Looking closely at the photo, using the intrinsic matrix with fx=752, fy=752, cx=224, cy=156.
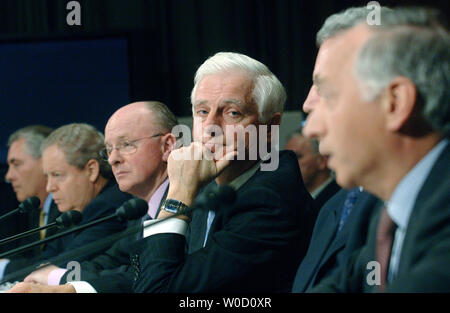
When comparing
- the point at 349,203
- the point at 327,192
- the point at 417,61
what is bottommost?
the point at 327,192

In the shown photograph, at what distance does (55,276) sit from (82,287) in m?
0.35

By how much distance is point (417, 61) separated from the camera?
1.44 metres

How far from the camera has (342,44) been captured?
157cm

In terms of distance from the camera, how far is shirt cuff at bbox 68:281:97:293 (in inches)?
105

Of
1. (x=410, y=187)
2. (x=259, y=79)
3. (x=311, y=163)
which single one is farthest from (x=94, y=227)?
(x=410, y=187)

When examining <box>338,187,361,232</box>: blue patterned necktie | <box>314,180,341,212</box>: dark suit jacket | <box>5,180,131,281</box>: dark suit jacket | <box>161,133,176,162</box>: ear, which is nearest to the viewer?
<box>338,187,361,232</box>: blue patterned necktie

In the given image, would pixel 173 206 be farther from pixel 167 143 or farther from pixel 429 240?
pixel 429 240

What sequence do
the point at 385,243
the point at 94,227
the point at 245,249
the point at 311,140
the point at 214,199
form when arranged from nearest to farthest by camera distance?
the point at 385,243 < the point at 214,199 < the point at 245,249 < the point at 94,227 < the point at 311,140

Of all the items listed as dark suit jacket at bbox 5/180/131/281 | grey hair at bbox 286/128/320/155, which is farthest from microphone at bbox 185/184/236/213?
grey hair at bbox 286/128/320/155

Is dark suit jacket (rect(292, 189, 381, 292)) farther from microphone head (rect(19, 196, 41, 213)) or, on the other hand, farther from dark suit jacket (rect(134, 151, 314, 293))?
microphone head (rect(19, 196, 41, 213))

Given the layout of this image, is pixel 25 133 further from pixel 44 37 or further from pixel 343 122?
pixel 343 122

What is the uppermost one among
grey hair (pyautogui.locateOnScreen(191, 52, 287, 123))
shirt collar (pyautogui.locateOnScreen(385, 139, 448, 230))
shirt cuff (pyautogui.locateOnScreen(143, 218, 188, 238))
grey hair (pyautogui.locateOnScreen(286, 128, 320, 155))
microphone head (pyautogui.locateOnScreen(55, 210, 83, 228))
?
grey hair (pyautogui.locateOnScreen(191, 52, 287, 123))

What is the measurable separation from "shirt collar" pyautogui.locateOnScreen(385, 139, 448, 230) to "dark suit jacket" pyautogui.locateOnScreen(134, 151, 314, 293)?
857mm
